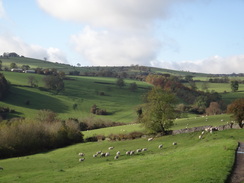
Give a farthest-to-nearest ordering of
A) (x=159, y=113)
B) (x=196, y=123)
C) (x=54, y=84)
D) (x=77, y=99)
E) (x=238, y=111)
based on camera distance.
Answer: (x=54, y=84), (x=77, y=99), (x=196, y=123), (x=159, y=113), (x=238, y=111)

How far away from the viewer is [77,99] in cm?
14125

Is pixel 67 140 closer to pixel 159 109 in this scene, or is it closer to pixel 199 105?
pixel 159 109

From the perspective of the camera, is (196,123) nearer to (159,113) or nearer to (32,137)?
(159,113)

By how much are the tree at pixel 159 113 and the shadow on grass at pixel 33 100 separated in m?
72.0

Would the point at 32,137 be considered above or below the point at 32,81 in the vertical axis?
below

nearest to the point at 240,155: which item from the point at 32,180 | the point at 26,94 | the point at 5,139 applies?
the point at 32,180

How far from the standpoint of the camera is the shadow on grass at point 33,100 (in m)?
124

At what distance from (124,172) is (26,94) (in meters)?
117

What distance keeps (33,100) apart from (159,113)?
279 feet

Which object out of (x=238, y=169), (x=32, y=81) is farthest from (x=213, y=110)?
(x=238, y=169)

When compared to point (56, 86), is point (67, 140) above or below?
below

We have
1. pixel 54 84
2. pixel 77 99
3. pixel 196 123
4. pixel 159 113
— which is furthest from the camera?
pixel 54 84

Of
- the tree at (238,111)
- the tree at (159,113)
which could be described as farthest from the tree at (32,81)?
the tree at (238,111)

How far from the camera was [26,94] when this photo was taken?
13350 centimetres
